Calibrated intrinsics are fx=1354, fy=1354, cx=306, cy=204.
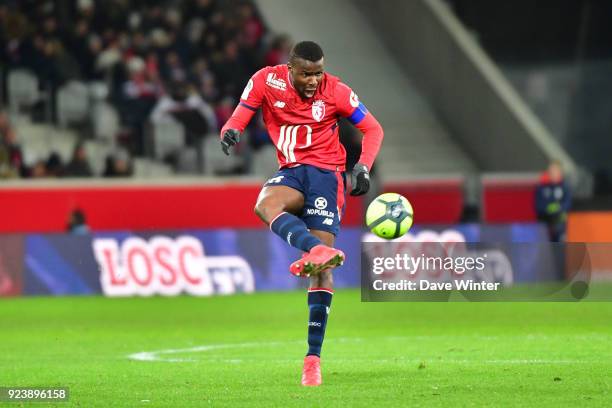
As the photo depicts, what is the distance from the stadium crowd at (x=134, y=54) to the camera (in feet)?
76.7

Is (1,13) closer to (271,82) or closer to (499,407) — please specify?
(271,82)

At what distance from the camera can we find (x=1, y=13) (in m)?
24.6

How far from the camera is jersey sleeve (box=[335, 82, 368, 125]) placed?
31.1 feet

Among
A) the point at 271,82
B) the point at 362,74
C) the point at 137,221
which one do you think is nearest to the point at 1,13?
the point at 137,221

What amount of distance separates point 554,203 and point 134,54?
321 inches

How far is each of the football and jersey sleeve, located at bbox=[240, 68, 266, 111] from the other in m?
1.10

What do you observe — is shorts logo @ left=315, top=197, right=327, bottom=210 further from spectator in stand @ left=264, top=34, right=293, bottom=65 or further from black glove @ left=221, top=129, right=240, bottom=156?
spectator in stand @ left=264, top=34, right=293, bottom=65

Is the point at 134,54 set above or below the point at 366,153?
above

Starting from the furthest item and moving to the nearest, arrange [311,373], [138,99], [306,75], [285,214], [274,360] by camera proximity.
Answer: [138,99] < [274,360] < [306,75] < [285,214] < [311,373]

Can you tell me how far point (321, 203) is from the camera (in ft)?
30.6

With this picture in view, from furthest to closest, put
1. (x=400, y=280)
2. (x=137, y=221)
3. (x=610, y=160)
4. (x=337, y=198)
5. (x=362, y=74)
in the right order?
(x=362, y=74)
(x=610, y=160)
(x=137, y=221)
(x=400, y=280)
(x=337, y=198)

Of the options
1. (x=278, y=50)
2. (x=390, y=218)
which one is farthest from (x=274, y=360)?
(x=278, y=50)

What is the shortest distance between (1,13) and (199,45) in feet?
12.6

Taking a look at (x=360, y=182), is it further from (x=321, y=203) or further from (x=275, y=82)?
(x=275, y=82)
